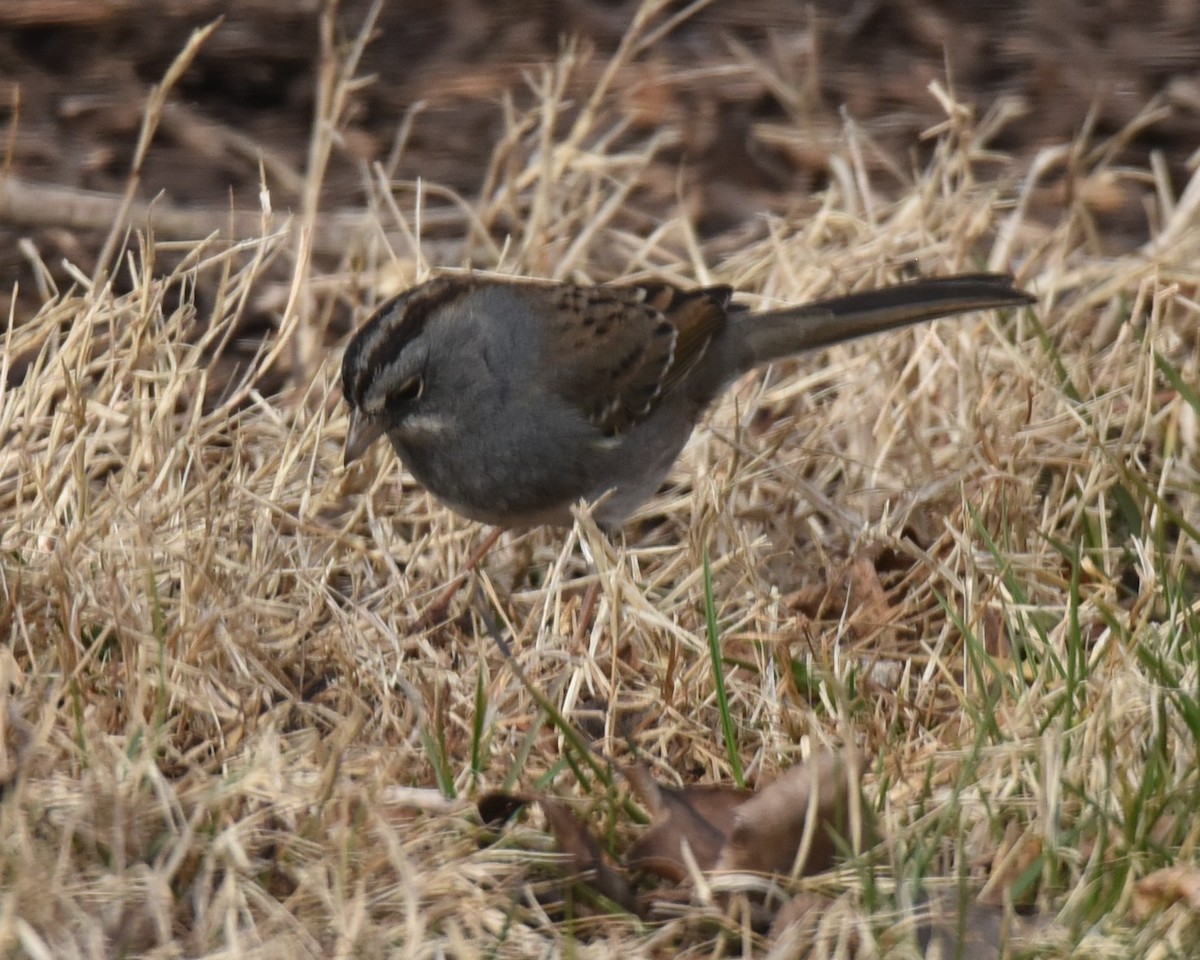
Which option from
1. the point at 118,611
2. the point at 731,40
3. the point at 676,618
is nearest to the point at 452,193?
the point at 731,40

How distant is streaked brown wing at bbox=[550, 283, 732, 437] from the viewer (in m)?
5.01

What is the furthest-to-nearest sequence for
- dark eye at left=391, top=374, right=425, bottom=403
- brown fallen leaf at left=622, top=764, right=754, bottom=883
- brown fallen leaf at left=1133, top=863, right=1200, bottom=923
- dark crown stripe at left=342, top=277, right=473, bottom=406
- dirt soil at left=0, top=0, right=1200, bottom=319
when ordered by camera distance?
1. dirt soil at left=0, top=0, right=1200, bottom=319
2. dark eye at left=391, top=374, right=425, bottom=403
3. dark crown stripe at left=342, top=277, right=473, bottom=406
4. brown fallen leaf at left=622, top=764, right=754, bottom=883
5. brown fallen leaf at left=1133, top=863, right=1200, bottom=923

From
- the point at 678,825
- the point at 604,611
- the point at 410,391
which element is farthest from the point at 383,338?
the point at 678,825

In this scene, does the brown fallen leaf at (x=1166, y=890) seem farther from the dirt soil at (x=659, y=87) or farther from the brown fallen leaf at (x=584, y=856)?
the dirt soil at (x=659, y=87)

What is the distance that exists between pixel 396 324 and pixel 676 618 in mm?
1025

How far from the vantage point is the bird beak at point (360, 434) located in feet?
14.7

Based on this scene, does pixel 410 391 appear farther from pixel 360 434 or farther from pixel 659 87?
pixel 659 87

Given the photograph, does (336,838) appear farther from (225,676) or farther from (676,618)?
(676,618)

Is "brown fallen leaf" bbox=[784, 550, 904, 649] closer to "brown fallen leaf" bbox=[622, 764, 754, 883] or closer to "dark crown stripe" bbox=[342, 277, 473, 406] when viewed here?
"brown fallen leaf" bbox=[622, 764, 754, 883]

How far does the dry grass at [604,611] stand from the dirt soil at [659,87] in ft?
0.94

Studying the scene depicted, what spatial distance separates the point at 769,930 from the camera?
322 centimetres

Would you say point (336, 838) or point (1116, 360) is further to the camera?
point (1116, 360)

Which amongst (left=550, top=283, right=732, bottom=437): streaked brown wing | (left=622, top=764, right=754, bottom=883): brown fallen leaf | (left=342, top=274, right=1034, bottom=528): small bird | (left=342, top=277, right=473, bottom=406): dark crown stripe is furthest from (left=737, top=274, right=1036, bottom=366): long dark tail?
(left=622, top=764, right=754, bottom=883): brown fallen leaf

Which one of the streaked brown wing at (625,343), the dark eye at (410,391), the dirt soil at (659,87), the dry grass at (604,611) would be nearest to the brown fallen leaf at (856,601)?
the dry grass at (604,611)
